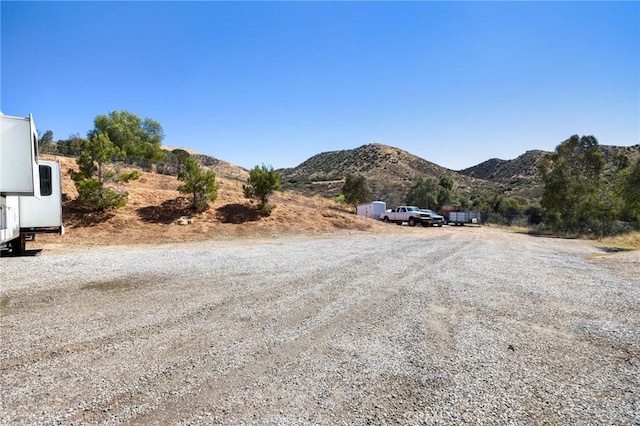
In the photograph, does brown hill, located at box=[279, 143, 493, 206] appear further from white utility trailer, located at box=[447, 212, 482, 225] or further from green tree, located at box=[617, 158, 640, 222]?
green tree, located at box=[617, 158, 640, 222]

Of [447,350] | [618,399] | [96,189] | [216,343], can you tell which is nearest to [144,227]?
[96,189]

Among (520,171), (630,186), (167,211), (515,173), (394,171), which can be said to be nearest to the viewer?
(630,186)

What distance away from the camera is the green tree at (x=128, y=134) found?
130ft

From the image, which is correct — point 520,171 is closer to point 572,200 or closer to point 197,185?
point 572,200

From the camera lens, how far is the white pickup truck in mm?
31766

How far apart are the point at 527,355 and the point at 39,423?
15.7ft

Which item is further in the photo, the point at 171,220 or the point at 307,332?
the point at 171,220

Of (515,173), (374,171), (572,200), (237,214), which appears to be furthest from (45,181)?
(515,173)

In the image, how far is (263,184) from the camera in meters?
23.1

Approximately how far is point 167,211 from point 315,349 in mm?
18557

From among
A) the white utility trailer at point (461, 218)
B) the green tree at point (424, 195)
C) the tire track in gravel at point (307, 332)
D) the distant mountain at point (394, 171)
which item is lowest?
the white utility trailer at point (461, 218)

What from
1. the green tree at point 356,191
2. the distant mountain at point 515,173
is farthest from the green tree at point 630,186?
the distant mountain at point 515,173

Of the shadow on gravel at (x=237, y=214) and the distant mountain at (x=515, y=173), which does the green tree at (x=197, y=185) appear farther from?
the distant mountain at (x=515, y=173)

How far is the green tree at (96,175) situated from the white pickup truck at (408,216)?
2155cm
